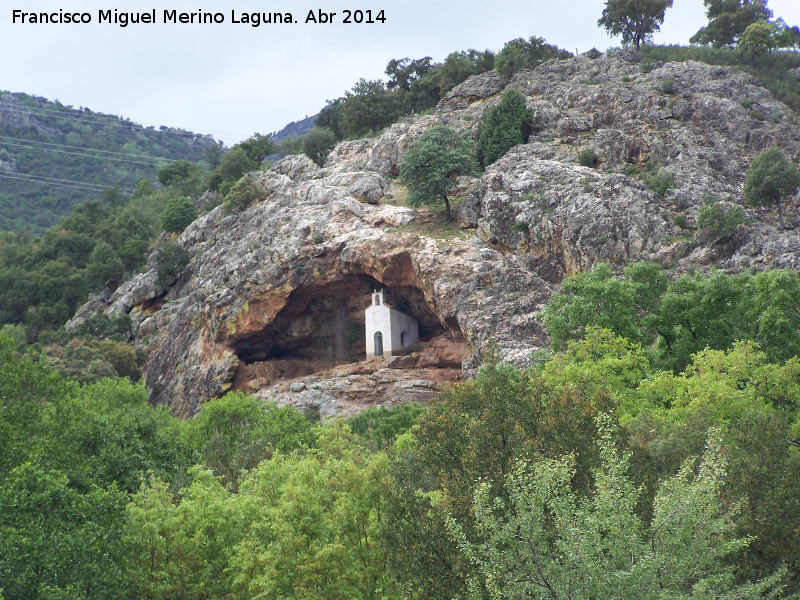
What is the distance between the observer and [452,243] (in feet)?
212

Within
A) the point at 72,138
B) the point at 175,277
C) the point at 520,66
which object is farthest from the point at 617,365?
the point at 72,138

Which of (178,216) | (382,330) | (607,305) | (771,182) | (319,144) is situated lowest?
(382,330)

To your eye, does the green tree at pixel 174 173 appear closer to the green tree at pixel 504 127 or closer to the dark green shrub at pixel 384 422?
the green tree at pixel 504 127

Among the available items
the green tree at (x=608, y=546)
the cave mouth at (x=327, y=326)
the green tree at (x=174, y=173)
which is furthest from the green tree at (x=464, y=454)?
the green tree at (x=174, y=173)

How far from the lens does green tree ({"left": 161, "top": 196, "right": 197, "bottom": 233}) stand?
94.7m

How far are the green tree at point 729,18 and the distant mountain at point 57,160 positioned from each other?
9969cm

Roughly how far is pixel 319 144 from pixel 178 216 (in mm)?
17163

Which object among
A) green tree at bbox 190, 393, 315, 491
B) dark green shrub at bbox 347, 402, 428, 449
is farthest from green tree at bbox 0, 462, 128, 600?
dark green shrub at bbox 347, 402, 428, 449

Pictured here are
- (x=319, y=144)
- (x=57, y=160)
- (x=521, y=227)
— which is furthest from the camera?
(x=57, y=160)

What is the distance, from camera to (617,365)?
129ft

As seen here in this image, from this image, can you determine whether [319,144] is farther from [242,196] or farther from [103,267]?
[103,267]

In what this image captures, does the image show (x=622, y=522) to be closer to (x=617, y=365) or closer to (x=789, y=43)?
(x=617, y=365)

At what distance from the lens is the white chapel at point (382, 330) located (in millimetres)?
67000

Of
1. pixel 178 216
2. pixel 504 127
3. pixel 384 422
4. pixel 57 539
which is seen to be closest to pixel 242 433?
pixel 384 422
